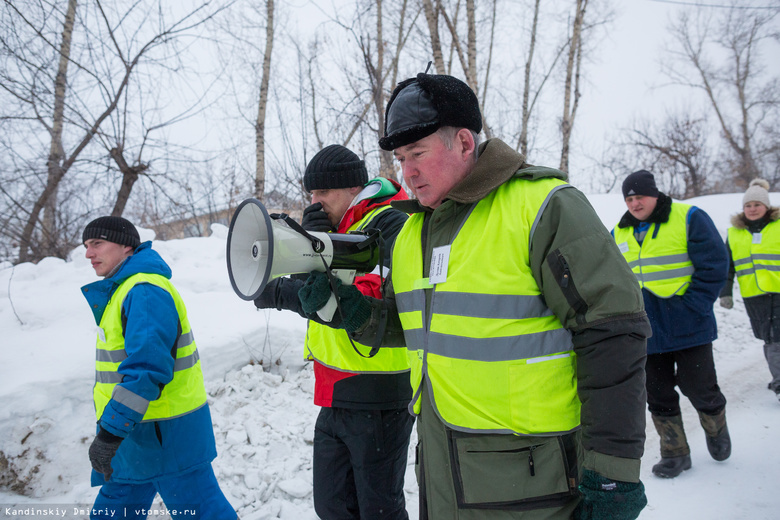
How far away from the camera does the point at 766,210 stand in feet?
15.6

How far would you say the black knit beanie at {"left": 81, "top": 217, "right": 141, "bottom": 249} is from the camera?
2.68 metres

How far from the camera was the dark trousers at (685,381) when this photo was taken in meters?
3.37

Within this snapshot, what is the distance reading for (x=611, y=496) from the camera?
1206 millimetres

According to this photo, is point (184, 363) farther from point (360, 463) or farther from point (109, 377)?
point (360, 463)

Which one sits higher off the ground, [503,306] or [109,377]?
[503,306]

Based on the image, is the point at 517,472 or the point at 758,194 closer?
the point at 517,472

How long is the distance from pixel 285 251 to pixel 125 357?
1390 millimetres

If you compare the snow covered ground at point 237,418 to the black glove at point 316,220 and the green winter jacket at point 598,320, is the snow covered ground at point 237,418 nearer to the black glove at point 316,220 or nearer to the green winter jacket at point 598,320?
the black glove at point 316,220

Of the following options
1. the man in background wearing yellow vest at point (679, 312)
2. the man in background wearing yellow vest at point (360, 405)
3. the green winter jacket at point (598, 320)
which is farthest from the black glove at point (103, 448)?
the man in background wearing yellow vest at point (679, 312)

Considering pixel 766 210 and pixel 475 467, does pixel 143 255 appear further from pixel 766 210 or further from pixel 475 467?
pixel 766 210

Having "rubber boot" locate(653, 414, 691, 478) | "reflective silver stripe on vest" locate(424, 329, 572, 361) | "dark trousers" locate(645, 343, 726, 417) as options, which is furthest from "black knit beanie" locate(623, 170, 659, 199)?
"reflective silver stripe on vest" locate(424, 329, 572, 361)

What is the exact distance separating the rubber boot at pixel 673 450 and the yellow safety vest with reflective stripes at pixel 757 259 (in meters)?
2.20

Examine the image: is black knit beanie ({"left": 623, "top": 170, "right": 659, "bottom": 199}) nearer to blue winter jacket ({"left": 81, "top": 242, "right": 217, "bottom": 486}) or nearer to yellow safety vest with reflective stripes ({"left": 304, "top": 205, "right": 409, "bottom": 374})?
yellow safety vest with reflective stripes ({"left": 304, "top": 205, "right": 409, "bottom": 374})

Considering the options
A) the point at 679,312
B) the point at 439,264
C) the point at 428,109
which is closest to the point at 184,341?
the point at 439,264
